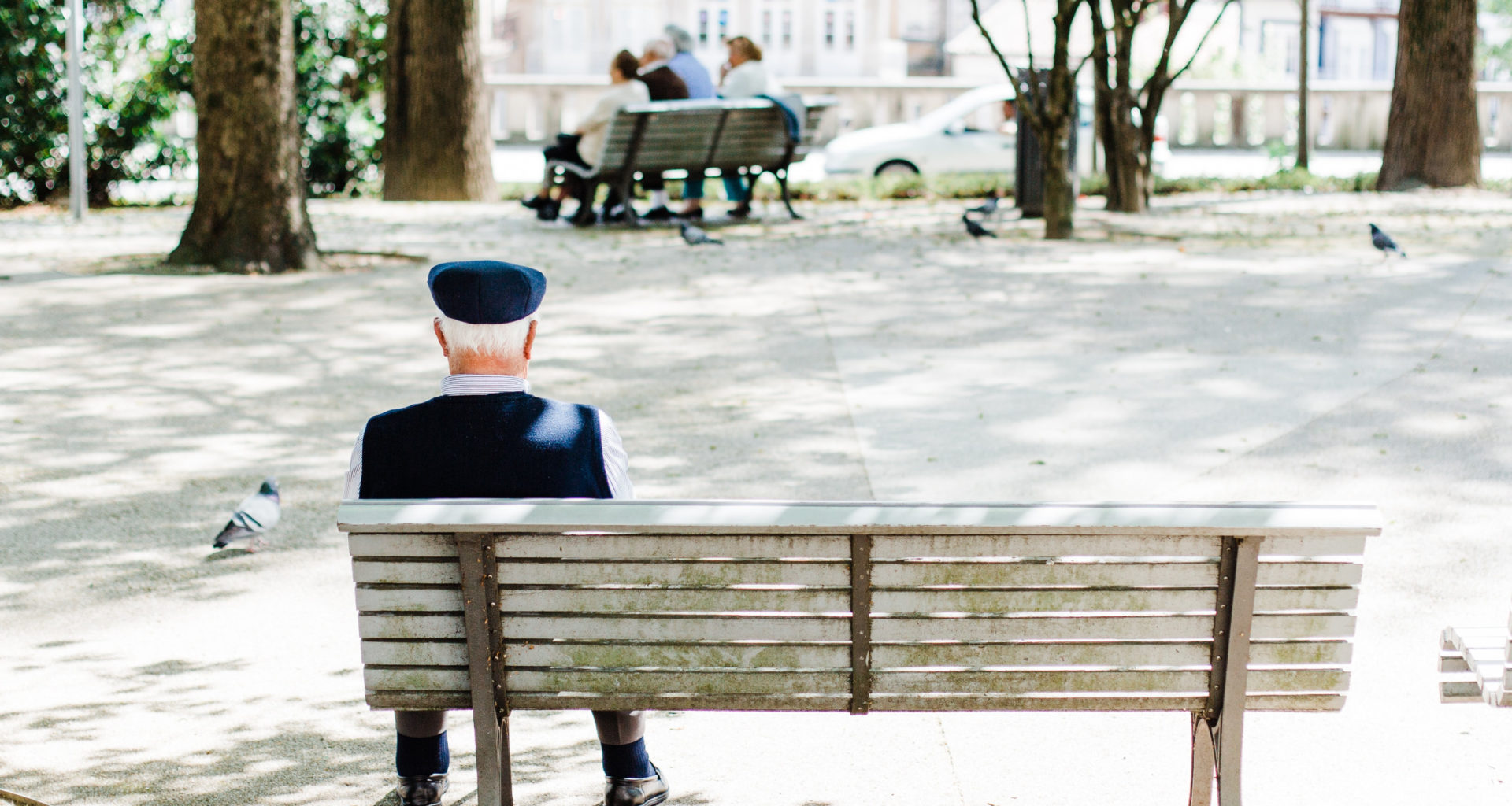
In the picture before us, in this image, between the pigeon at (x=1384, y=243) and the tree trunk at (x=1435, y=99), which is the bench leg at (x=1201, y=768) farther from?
the tree trunk at (x=1435, y=99)

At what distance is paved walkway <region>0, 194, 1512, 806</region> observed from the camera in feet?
12.3

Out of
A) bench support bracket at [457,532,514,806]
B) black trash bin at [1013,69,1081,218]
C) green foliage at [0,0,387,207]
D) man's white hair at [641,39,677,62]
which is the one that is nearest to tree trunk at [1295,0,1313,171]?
black trash bin at [1013,69,1081,218]

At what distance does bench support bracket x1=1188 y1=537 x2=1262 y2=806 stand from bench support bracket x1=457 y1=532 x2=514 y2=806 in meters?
1.28

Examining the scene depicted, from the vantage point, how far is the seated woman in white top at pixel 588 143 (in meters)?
13.7

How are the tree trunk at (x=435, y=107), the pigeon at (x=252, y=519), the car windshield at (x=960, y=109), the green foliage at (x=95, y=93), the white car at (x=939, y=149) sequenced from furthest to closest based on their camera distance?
1. the car windshield at (x=960, y=109)
2. the white car at (x=939, y=149)
3. the green foliage at (x=95, y=93)
4. the tree trunk at (x=435, y=107)
5. the pigeon at (x=252, y=519)

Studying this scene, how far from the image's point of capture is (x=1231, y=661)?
9.59 feet

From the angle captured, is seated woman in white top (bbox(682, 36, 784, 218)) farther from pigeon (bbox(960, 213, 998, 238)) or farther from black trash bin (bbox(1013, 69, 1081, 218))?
pigeon (bbox(960, 213, 998, 238))

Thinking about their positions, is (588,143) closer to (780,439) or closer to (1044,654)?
(780,439)

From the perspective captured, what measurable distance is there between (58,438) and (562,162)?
7.82 m

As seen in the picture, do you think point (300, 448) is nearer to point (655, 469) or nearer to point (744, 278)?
point (655, 469)

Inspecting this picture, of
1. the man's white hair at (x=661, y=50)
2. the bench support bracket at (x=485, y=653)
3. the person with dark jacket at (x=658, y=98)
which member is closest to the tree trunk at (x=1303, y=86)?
the man's white hair at (x=661, y=50)

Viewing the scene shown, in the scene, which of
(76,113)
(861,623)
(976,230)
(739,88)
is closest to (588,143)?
(739,88)

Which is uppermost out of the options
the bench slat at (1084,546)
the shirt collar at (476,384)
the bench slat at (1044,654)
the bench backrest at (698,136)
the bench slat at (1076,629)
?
the bench backrest at (698,136)

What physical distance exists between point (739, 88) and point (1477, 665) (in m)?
12.2
